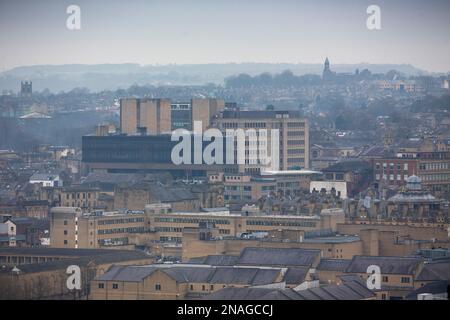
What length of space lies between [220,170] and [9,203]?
9.57 meters

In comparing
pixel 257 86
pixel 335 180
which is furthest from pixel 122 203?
pixel 257 86

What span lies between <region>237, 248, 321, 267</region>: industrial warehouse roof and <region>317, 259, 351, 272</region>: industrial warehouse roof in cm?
22

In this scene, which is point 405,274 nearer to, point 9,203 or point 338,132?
point 9,203

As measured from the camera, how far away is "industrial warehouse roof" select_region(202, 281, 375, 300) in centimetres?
3895

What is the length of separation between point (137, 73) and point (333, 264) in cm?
12072

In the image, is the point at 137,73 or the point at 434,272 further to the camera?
the point at 137,73

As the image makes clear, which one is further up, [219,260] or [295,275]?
[295,275]

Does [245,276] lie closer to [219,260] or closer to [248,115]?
[219,260]

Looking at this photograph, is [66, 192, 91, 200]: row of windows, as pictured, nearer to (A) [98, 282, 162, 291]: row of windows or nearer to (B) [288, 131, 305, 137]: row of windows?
(B) [288, 131, 305, 137]: row of windows

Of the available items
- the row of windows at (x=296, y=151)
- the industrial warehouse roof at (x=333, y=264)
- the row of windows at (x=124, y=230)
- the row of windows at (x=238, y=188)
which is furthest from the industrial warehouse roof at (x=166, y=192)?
the row of windows at (x=296, y=151)

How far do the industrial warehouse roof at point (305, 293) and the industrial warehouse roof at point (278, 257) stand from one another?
4068 mm

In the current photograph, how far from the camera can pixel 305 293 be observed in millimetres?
40438


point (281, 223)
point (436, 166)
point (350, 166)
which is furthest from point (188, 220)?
point (436, 166)
